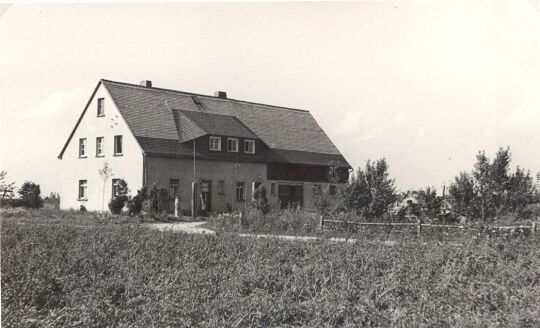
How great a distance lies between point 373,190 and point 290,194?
18136mm

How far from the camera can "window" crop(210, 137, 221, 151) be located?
33.9 metres

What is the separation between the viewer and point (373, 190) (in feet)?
64.5

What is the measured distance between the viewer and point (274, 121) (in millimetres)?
41594

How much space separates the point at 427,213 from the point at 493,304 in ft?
38.6

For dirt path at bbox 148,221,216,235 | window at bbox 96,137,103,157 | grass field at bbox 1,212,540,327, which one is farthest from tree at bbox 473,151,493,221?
window at bbox 96,137,103,157

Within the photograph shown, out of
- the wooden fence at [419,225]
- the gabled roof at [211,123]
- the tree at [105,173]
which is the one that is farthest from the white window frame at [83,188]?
the wooden fence at [419,225]

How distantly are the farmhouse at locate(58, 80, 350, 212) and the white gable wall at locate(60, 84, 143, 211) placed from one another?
0.19 ft

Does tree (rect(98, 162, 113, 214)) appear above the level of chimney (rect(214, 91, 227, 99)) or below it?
below

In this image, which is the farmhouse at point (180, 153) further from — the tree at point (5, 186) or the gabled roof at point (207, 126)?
the tree at point (5, 186)

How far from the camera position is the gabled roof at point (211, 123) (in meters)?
32.3

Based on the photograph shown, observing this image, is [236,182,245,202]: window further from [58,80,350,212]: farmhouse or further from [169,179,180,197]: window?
[169,179,180,197]: window

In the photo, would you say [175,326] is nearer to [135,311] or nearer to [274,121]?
[135,311]

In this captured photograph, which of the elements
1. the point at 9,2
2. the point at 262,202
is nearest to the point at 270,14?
the point at 9,2

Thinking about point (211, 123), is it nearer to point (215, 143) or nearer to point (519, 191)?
point (215, 143)
